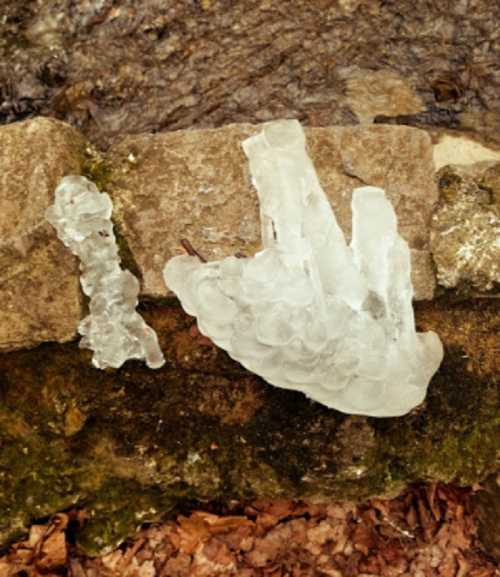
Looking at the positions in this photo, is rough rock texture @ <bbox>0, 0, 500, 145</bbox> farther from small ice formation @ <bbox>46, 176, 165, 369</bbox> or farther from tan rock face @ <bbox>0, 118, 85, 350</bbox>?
small ice formation @ <bbox>46, 176, 165, 369</bbox>

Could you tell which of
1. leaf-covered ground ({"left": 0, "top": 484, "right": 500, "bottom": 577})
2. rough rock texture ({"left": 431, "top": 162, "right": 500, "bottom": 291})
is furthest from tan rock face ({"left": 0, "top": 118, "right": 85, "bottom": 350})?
rough rock texture ({"left": 431, "top": 162, "right": 500, "bottom": 291})

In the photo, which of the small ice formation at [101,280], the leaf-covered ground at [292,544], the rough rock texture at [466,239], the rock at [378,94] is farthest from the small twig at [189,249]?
the rock at [378,94]

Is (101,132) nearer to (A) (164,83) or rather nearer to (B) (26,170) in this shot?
(A) (164,83)

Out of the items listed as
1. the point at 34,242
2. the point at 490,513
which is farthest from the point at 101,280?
the point at 490,513

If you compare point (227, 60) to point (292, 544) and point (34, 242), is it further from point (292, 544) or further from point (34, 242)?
point (292, 544)

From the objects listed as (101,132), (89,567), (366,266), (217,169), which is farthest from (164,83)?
(89,567)
